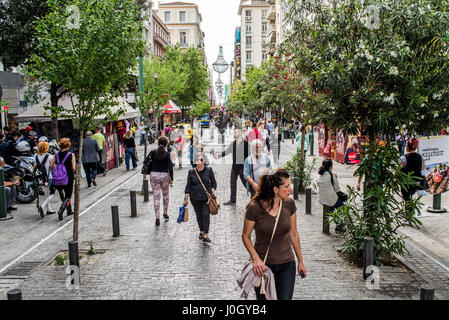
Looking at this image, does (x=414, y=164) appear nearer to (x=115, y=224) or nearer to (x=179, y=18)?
(x=115, y=224)

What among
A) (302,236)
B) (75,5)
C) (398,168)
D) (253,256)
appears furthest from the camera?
(302,236)

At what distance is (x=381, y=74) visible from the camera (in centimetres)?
593

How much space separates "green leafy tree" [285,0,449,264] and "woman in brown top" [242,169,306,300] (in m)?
2.33

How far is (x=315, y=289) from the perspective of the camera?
18.9ft

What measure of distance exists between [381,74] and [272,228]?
3.17 m

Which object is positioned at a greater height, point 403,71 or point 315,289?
point 403,71

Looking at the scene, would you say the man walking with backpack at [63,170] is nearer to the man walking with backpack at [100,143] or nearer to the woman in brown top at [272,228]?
the man walking with backpack at [100,143]

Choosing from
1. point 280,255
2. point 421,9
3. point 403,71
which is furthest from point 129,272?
point 421,9

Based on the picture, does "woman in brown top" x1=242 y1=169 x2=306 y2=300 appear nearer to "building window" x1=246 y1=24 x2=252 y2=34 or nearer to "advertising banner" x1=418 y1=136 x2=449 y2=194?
Result: "advertising banner" x1=418 y1=136 x2=449 y2=194

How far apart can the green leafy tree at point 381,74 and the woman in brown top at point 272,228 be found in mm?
2334

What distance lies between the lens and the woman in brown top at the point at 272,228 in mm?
4082

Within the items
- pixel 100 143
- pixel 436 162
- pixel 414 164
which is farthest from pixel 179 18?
pixel 414 164
